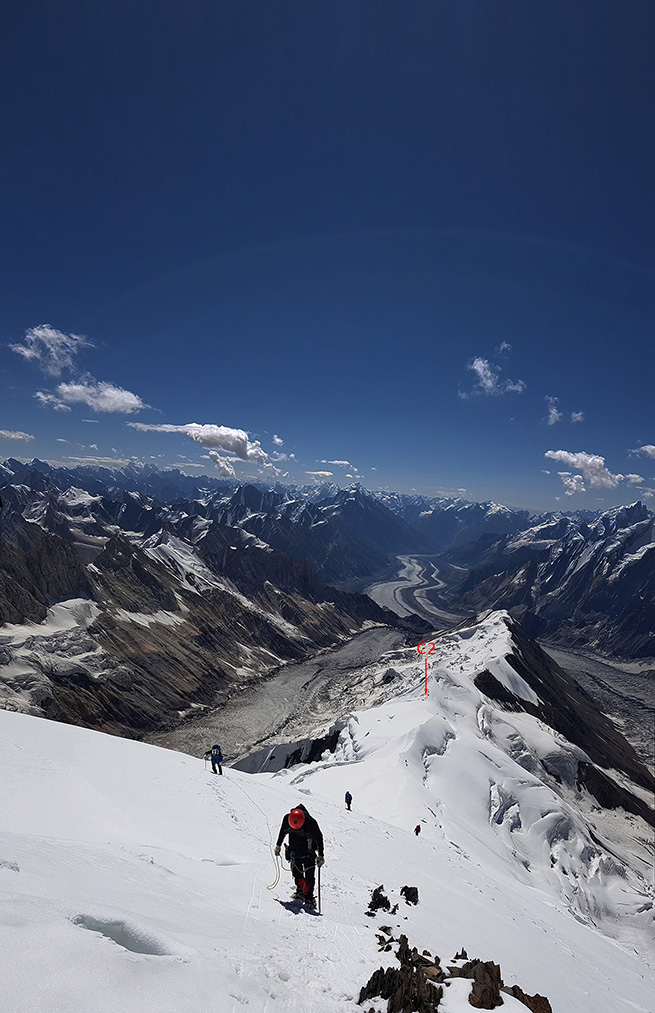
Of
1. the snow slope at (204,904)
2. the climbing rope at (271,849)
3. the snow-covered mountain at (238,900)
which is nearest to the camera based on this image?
the snow slope at (204,904)

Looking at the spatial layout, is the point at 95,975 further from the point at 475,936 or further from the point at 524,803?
the point at 524,803

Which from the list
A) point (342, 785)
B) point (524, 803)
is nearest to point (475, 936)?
point (342, 785)

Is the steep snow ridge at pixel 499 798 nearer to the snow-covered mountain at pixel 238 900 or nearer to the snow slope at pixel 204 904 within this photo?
the snow-covered mountain at pixel 238 900

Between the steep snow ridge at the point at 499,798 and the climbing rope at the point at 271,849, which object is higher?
the climbing rope at the point at 271,849

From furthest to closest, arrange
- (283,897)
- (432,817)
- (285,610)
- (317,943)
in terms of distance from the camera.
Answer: (285,610)
(432,817)
(283,897)
(317,943)

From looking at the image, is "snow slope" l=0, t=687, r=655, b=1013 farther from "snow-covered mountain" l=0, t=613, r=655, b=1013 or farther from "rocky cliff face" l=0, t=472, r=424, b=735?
"rocky cliff face" l=0, t=472, r=424, b=735

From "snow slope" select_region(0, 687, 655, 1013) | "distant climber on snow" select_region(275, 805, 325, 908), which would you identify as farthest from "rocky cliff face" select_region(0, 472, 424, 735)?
"distant climber on snow" select_region(275, 805, 325, 908)

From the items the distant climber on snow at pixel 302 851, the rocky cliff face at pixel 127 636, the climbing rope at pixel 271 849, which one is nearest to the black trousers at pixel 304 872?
the distant climber on snow at pixel 302 851
